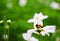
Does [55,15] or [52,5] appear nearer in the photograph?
[55,15]

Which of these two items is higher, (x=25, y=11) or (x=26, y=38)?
(x=25, y=11)

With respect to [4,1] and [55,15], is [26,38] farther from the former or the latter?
[4,1]

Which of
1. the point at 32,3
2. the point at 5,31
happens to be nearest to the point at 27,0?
the point at 32,3

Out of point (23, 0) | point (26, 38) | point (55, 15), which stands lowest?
point (26, 38)

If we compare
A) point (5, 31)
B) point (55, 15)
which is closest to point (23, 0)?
point (55, 15)

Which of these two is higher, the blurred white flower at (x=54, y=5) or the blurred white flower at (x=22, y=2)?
the blurred white flower at (x=22, y=2)

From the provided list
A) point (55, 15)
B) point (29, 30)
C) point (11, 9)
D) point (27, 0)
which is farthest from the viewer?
point (27, 0)

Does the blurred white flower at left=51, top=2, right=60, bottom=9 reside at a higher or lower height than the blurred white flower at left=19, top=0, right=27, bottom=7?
lower

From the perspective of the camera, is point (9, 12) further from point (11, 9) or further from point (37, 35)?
point (37, 35)

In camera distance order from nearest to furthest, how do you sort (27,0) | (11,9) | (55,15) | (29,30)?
(29,30)
(55,15)
(11,9)
(27,0)
